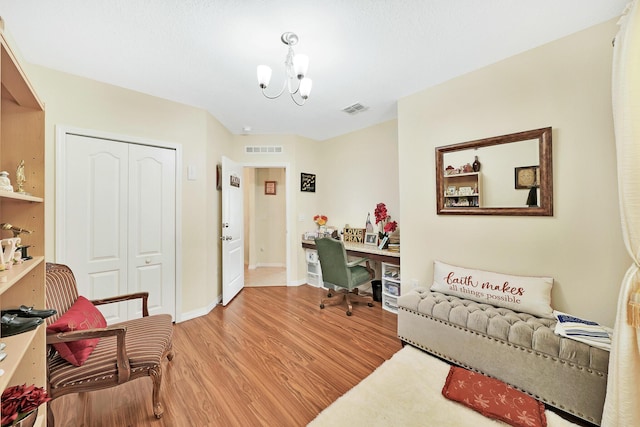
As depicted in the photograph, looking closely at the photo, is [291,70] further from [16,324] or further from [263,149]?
[16,324]

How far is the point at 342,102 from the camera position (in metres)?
2.85

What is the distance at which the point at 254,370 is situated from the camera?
6.42 feet

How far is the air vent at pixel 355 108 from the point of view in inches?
115

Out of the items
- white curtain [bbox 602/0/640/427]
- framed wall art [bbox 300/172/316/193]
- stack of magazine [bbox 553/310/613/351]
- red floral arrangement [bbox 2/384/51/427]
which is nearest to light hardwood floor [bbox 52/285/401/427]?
red floral arrangement [bbox 2/384/51/427]

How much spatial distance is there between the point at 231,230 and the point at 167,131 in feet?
4.71

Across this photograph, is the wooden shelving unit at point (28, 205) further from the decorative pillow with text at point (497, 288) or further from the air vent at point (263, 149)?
the air vent at point (263, 149)

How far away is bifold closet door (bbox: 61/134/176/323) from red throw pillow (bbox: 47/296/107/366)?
2.82ft

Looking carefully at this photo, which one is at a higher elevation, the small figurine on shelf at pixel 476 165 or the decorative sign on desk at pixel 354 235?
the small figurine on shelf at pixel 476 165

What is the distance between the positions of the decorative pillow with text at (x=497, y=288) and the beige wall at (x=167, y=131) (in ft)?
8.71

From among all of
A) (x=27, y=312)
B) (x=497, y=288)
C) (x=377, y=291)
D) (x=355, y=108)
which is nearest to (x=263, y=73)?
(x=355, y=108)

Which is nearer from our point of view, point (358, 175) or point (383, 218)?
point (383, 218)

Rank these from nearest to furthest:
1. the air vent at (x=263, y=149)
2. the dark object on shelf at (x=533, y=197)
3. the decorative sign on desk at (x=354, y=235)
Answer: the dark object on shelf at (x=533, y=197)
the decorative sign on desk at (x=354, y=235)
the air vent at (x=263, y=149)

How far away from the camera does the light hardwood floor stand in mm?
1543

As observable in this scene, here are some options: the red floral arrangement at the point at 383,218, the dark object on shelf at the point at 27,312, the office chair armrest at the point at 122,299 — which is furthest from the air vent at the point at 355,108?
the dark object on shelf at the point at 27,312
